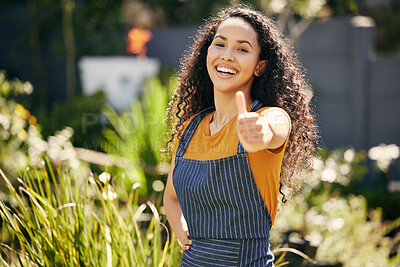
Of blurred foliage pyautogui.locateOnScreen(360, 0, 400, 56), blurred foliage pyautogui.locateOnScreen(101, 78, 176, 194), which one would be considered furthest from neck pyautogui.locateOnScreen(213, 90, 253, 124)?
blurred foliage pyautogui.locateOnScreen(360, 0, 400, 56)

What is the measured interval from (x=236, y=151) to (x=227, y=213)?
213mm

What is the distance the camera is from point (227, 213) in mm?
1806

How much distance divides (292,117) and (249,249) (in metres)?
0.51

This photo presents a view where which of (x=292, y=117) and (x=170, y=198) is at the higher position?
(x=292, y=117)

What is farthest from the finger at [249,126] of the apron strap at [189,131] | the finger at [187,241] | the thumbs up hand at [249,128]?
the finger at [187,241]

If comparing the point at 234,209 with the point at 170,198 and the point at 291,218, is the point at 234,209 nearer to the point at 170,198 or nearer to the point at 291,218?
the point at 170,198

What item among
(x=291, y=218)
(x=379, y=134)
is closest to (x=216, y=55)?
(x=291, y=218)

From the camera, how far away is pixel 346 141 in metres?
7.57

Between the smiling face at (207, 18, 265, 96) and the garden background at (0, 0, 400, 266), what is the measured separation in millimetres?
670

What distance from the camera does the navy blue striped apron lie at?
1787mm

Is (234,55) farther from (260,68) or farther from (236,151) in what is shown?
(236,151)

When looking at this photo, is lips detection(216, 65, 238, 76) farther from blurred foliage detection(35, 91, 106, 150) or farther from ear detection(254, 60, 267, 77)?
blurred foliage detection(35, 91, 106, 150)

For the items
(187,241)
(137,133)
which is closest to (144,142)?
(137,133)

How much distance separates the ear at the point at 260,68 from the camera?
78.2 inches
